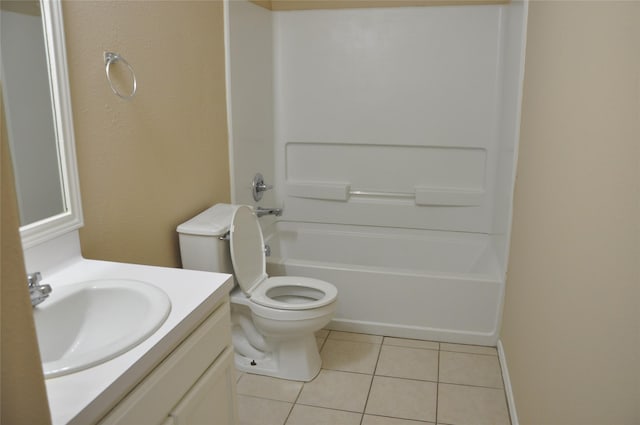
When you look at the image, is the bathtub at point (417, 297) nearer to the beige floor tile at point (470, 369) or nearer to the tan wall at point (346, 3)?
the beige floor tile at point (470, 369)

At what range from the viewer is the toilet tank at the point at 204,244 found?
222cm

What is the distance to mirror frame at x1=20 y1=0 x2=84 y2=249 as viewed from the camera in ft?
4.80

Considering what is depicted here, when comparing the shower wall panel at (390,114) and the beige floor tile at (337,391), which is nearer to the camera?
the beige floor tile at (337,391)

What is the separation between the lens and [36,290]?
1.26 metres

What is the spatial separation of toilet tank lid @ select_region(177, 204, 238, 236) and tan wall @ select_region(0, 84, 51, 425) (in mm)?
1535

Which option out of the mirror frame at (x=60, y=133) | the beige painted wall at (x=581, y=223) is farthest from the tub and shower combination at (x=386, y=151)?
the mirror frame at (x=60, y=133)

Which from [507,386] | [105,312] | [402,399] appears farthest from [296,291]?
[105,312]

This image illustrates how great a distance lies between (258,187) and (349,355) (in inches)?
44.5

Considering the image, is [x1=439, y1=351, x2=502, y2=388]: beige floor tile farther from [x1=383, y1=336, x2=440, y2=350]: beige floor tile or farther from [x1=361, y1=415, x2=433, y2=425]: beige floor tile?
[x1=361, y1=415, x2=433, y2=425]: beige floor tile

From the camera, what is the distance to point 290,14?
3.33 meters

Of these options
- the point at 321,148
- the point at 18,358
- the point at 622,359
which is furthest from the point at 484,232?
the point at 18,358

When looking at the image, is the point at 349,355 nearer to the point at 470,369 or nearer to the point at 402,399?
the point at 402,399

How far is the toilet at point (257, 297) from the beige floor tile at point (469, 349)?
29.1 inches

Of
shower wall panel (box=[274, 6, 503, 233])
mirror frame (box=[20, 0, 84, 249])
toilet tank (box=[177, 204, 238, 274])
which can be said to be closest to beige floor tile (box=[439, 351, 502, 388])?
shower wall panel (box=[274, 6, 503, 233])
